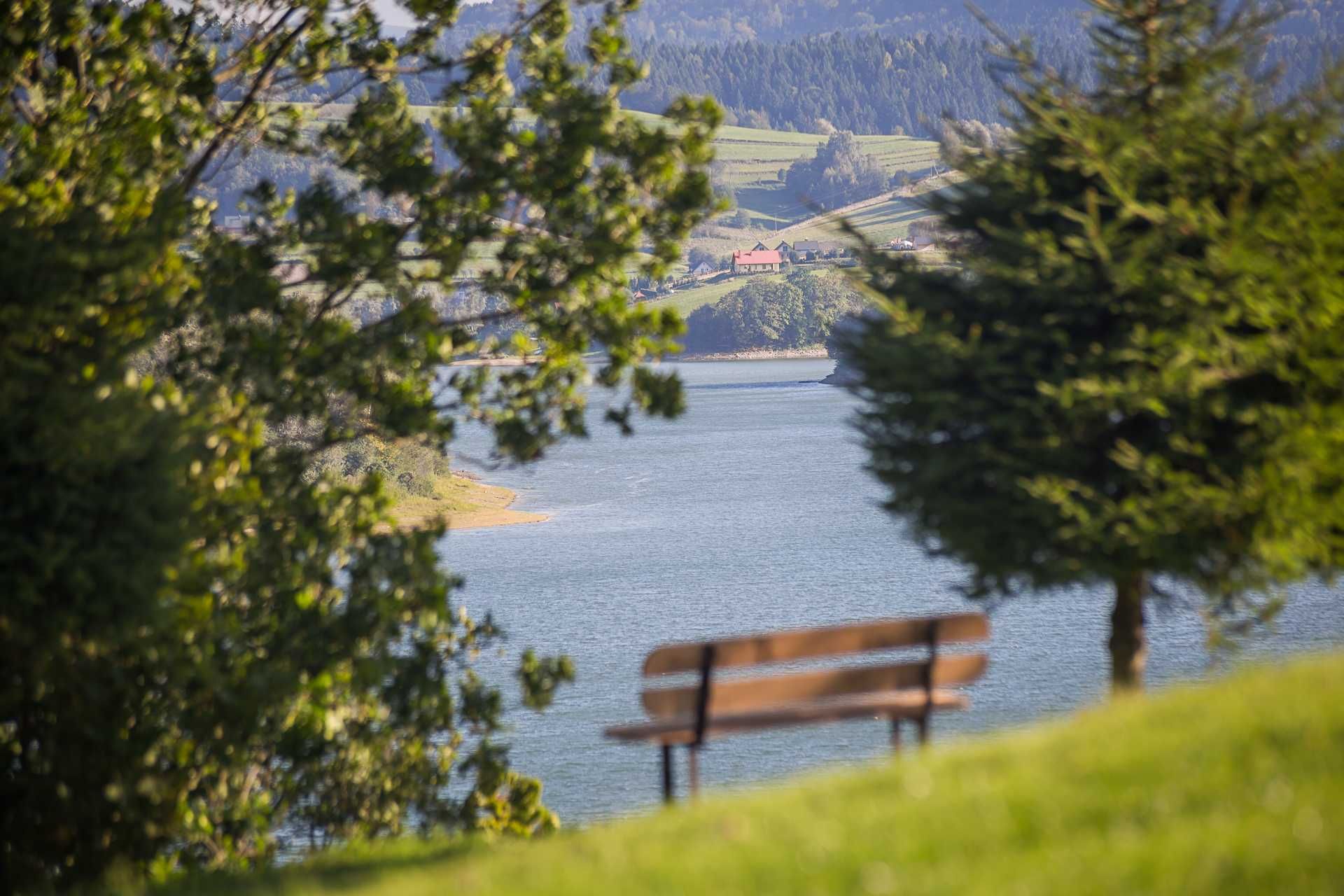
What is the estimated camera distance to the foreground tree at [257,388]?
28.9 feet

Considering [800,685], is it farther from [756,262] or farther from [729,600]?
[756,262]

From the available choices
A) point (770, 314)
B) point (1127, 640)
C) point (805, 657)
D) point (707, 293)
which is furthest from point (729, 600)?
point (707, 293)

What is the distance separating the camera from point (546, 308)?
1234 cm

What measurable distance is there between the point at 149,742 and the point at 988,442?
6.24 m

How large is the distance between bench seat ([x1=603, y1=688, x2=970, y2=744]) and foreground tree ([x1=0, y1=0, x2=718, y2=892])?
8.04ft

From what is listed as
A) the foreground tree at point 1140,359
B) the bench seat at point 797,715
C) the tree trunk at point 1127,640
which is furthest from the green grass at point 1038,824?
the tree trunk at point 1127,640

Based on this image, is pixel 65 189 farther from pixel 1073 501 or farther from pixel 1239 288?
pixel 1239 288

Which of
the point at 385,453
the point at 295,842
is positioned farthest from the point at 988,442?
the point at 385,453

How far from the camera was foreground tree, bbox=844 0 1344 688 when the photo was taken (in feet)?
27.3

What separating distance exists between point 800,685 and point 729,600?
131 feet

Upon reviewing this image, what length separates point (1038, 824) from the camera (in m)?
5.46

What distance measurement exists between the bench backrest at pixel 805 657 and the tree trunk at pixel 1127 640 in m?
1.15

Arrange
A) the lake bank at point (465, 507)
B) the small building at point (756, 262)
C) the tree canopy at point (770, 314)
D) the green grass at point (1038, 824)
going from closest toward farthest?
the green grass at point (1038, 824), the lake bank at point (465, 507), the tree canopy at point (770, 314), the small building at point (756, 262)

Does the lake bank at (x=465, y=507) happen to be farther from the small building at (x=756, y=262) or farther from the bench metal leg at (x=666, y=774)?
the small building at (x=756, y=262)
